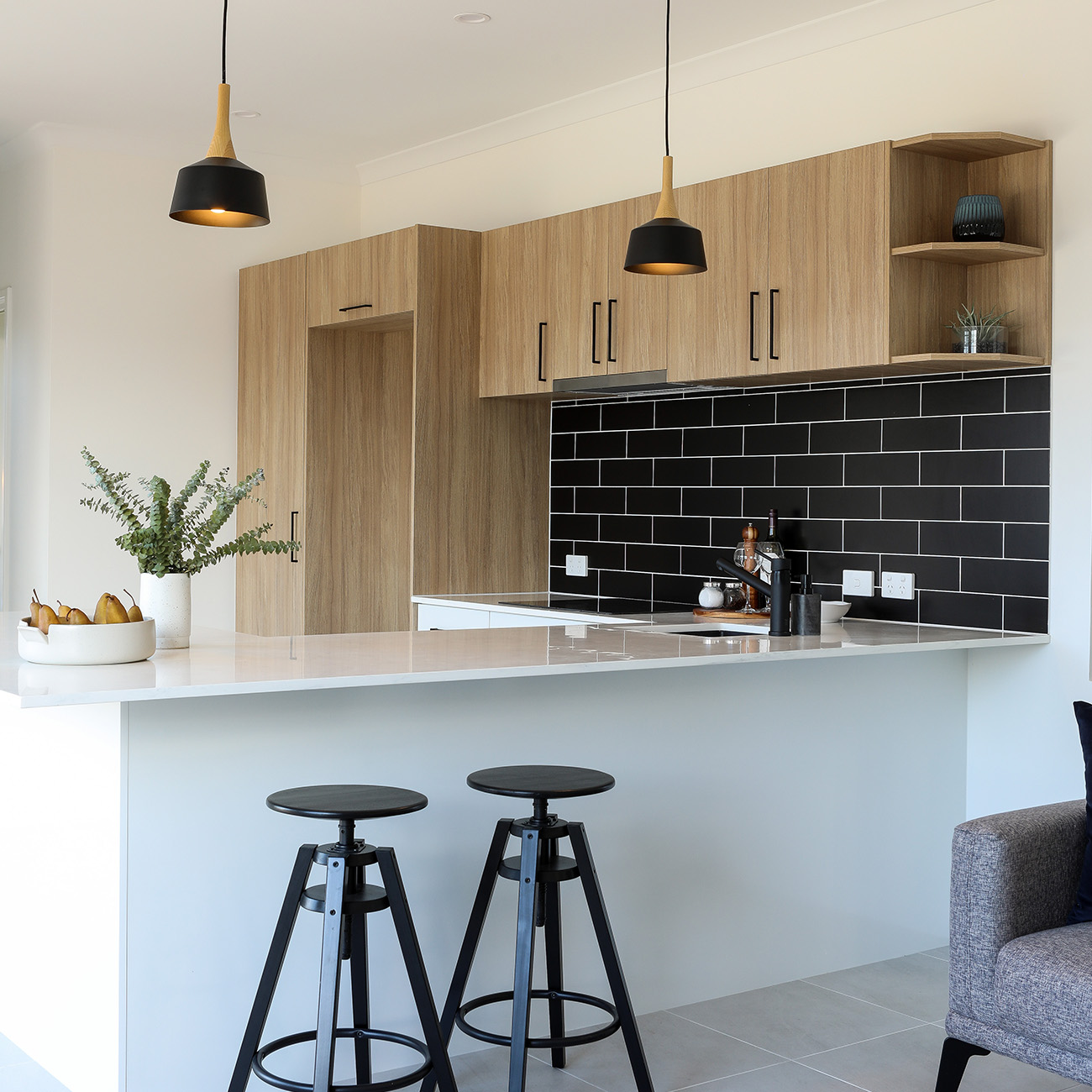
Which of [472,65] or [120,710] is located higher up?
[472,65]

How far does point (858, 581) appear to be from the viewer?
4.12 meters

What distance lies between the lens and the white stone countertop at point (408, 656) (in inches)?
91.7

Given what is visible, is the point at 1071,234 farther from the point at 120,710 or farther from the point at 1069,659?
the point at 120,710

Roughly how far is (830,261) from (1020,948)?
207cm

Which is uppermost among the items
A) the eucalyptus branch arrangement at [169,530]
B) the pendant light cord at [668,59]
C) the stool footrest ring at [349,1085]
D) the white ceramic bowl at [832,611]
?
the pendant light cord at [668,59]

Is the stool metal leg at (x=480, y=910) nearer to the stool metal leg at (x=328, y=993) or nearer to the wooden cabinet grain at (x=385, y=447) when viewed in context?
the stool metal leg at (x=328, y=993)

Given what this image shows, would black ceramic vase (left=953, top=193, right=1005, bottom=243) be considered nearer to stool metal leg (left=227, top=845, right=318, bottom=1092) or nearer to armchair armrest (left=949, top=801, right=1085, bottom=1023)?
armchair armrest (left=949, top=801, right=1085, bottom=1023)

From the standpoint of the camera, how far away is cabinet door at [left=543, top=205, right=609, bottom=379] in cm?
457

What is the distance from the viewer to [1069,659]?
3.58 meters

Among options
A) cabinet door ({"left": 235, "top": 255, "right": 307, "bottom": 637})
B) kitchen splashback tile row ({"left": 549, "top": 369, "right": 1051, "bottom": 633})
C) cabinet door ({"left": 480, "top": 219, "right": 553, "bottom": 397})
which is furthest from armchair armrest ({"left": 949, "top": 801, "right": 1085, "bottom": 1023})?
cabinet door ({"left": 235, "top": 255, "right": 307, "bottom": 637})

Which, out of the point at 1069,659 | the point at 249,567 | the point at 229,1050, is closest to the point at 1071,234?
the point at 1069,659

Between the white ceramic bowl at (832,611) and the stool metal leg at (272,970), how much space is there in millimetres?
2037

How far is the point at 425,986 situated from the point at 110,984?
0.65 metres

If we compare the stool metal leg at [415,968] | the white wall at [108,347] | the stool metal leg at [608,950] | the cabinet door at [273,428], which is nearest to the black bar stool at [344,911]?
the stool metal leg at [415,968]
